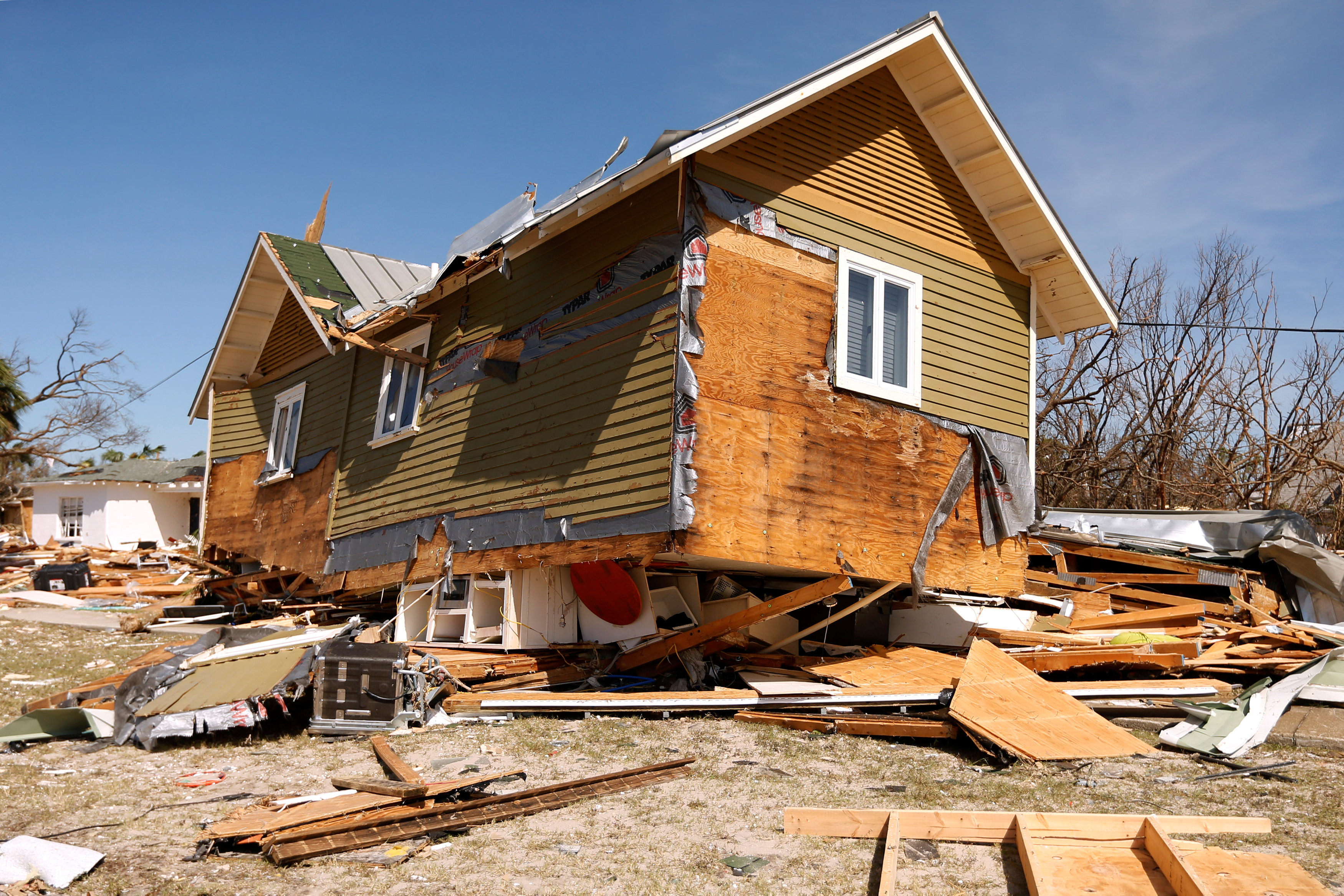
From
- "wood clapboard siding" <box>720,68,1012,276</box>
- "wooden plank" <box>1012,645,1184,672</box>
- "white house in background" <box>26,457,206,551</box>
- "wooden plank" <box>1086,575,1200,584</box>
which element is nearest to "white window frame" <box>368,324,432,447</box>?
"wood clapboard siding" <box>720,68,1012,276</box>

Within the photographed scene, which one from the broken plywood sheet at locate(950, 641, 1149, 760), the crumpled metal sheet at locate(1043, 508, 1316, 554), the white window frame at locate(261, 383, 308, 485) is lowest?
the broken plywood sheet at locate(950, 641, 1149, 760)

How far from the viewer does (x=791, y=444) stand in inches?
370

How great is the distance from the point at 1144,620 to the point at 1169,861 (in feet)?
25.0

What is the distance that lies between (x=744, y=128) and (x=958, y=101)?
10.6ft

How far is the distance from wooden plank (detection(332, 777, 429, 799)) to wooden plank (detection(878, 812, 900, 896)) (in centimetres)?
289

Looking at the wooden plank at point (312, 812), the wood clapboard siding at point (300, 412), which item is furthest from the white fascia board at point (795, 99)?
the wood clapboard siding at point (300, 412)

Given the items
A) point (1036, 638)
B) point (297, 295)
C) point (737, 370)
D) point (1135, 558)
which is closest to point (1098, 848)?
point (737, 370)

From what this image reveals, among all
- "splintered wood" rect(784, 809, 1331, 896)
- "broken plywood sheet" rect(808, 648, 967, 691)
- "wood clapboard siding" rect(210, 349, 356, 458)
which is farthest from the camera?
"wood clapboard siding" rect(210, 349, 356, 458)

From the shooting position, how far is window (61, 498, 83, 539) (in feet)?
131

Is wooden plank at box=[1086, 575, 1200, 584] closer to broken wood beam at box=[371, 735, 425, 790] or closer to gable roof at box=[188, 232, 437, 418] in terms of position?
broken wood beam at box=[371, 735, 425, 790]

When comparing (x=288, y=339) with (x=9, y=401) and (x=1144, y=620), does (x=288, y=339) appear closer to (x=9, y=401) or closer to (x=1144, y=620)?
(x=1144, y=620)

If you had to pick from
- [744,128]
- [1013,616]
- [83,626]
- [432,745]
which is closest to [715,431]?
[744,128]

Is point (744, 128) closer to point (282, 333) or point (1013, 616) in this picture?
point (1013, 616)

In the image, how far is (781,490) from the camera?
9.25 meters
